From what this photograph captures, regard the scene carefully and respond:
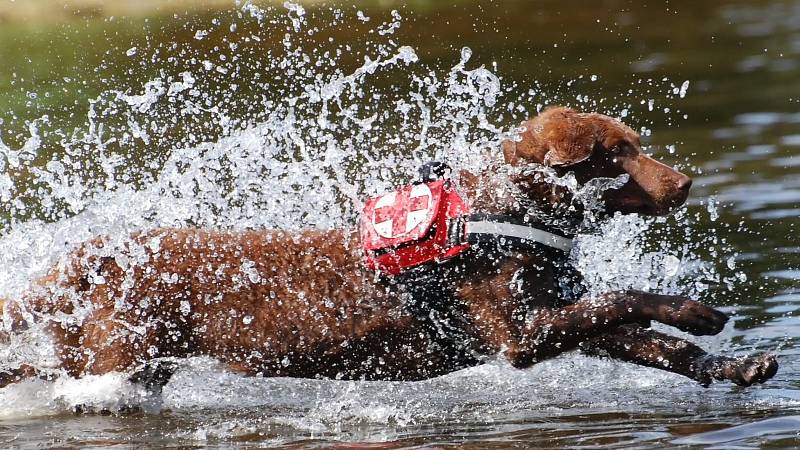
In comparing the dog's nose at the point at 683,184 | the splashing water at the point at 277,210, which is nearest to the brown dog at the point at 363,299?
the dog's nose at the point at 683,184

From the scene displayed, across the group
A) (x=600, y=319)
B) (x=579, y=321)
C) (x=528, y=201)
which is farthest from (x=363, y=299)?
(x=600, y=319)

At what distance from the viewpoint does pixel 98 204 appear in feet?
22.8

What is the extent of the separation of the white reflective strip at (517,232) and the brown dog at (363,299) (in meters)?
0.06

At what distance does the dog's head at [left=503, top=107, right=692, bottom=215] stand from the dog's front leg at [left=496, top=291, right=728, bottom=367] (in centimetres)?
51

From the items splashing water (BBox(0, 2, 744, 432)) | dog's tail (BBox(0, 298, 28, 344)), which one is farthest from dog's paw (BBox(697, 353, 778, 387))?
dog's tail (BBox(0, 298, 28, 344))

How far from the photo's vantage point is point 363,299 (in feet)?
20.2

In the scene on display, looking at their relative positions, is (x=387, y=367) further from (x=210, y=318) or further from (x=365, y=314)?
(x=210, y=318)

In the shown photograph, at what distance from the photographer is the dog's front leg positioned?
5.97 meters

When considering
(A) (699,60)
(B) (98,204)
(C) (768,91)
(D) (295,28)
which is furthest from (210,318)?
(D) (295,28)

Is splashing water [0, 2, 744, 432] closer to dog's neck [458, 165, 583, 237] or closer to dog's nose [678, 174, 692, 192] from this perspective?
dog's neck [458, 165, 583, 237]

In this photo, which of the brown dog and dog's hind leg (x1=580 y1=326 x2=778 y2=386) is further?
the brown dog

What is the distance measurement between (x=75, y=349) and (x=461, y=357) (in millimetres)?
1990

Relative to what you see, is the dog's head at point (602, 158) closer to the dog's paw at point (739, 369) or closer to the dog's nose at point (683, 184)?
the dog's nose at point (683, 184)

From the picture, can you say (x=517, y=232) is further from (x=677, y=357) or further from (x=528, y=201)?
(x=677, y=357)
